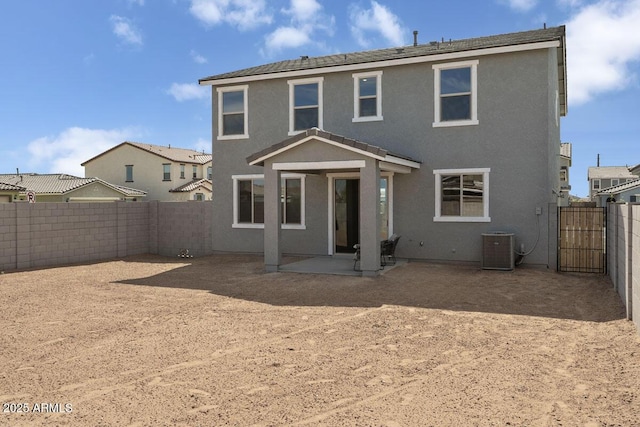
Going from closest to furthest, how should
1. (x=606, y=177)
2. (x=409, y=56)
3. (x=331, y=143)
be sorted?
(x=331, y=143), (x=409, y=56), (x=606, y=177)

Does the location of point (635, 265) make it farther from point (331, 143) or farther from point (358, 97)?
point (358, 97)

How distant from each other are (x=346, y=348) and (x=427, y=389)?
67.0 inches

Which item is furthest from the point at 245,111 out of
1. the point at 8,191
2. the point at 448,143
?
the point at 8,191

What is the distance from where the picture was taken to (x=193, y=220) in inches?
726

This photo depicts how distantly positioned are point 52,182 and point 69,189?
4.93 m

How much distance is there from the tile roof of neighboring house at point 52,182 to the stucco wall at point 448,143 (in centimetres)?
3015

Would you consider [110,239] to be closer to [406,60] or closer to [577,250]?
[406,60]

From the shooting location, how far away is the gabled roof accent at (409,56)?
1388 cm

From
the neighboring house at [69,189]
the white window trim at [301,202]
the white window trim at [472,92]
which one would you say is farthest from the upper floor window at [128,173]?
the white window trim at [472,92]

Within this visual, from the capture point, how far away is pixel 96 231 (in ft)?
56.6

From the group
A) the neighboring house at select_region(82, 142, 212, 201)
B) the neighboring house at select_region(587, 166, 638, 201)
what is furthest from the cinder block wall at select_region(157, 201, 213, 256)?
the neighboring house at select_region(587, 166, 638, 201)

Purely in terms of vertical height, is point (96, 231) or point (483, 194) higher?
point (483, 194)

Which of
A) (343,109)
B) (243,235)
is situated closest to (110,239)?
(243,235)

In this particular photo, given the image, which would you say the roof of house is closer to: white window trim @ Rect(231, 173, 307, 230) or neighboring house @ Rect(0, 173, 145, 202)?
neighboring house @ Rect(0, 173, 145, 202)
